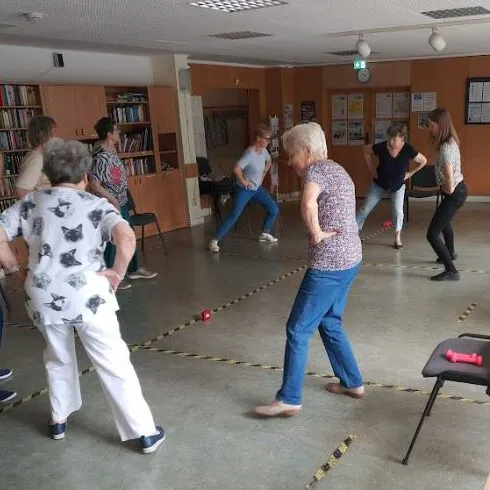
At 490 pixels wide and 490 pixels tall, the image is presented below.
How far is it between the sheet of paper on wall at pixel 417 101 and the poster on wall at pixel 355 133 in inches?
40.7

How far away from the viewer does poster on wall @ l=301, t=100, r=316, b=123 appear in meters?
10.7

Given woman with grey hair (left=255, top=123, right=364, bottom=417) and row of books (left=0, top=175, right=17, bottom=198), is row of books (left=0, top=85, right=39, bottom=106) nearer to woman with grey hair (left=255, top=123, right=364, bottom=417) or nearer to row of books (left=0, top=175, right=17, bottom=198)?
row of books (left=0, top=175, right=17, bottom=198)

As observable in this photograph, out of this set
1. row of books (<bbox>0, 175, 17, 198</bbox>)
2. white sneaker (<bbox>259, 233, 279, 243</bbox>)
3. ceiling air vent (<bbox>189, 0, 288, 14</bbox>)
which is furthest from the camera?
white sneaker (<bbox>259, 233, 279, 243</bbox>)

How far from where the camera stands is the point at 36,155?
4.15 m

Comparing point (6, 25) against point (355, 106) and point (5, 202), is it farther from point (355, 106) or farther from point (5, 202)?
point (355, 106)

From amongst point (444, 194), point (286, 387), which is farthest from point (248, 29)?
point (286, 387)

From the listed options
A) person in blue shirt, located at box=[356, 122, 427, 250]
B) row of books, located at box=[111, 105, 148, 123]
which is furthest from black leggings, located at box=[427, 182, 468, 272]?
row of books, located at box=[111, 105, 148, 123]

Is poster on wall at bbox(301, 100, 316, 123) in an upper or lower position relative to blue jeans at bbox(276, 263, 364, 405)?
upper

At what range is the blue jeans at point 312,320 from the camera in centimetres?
265

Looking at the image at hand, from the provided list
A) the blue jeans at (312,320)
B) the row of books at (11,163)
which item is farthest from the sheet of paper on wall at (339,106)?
the blue jeans at (312,320)

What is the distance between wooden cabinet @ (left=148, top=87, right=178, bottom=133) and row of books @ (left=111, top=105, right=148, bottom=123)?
0.13 metres

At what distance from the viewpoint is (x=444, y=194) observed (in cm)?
496

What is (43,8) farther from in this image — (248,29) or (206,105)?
(206,105)

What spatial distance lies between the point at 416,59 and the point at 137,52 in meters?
5.00
